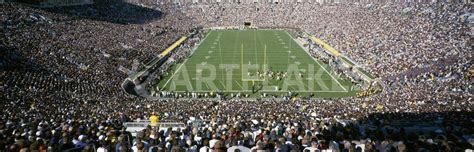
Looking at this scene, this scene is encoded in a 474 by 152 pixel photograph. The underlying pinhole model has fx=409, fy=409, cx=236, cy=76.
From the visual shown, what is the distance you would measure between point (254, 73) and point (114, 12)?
39147 mm

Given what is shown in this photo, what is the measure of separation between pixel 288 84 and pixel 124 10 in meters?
47.6

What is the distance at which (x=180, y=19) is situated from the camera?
7594 cm

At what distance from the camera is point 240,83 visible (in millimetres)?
30500

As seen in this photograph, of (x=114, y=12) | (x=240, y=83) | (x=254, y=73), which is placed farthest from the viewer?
(x=114, y=12)

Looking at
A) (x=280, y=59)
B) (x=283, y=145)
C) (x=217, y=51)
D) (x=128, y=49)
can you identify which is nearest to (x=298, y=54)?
(x=280, y=59)

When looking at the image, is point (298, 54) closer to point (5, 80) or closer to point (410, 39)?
point (410, 39)

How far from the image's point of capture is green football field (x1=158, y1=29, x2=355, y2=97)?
29.0m

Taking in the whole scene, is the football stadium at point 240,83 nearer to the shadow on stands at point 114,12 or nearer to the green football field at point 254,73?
the green football field at point 254,73

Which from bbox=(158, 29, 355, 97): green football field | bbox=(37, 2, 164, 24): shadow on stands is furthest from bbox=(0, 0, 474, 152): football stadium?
bbox=(37, 2, 164, 24): shadow on stands

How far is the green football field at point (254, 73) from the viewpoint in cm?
2902

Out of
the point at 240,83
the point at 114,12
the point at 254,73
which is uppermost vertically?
the point at 114,12

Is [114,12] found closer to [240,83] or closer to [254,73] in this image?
[254,73]

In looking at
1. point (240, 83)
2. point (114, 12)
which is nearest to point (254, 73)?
point (240, 83)

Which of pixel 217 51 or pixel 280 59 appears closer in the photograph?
pixel 280 59
